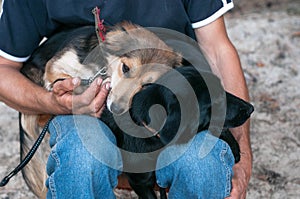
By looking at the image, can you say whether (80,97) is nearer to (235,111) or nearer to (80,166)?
(80,166)

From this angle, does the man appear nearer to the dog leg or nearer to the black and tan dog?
the black and tan dog

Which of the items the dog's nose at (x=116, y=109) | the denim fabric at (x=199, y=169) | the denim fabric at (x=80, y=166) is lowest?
the denim fabric at (x=199, y=169)

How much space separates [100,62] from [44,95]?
23 cm

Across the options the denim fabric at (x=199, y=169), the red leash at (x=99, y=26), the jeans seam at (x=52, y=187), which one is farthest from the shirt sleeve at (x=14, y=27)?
the denim fabric at (x=199, y=169)

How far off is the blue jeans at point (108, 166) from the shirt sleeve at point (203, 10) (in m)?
0.49

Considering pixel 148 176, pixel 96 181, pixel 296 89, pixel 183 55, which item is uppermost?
pixel 183 55

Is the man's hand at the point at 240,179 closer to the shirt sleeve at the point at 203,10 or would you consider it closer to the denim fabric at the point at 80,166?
the denim fabric at the point at 80,166

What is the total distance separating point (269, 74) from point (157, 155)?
2.03 meters

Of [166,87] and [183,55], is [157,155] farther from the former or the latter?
[183,55]

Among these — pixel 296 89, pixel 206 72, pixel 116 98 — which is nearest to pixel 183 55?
pixel 206 72

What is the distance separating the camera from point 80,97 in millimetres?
1567

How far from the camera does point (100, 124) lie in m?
1.63

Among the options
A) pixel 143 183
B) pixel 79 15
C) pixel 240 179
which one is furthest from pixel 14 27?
pixel 240 179

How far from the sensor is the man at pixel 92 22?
5.73ft
